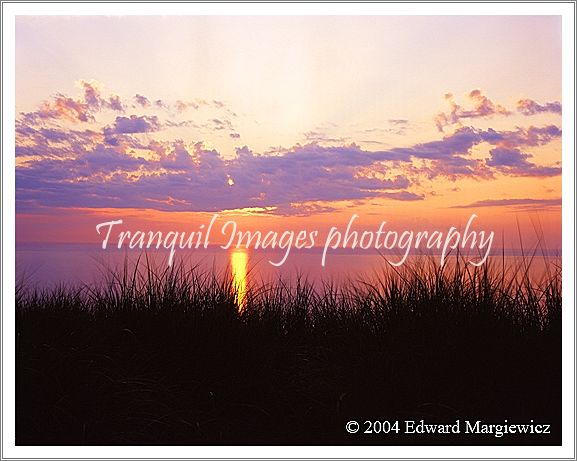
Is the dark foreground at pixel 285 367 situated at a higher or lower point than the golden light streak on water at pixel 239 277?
lower

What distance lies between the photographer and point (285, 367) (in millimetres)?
4500

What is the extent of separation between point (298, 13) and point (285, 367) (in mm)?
2187

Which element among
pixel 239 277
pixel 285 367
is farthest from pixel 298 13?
pixel 285 367

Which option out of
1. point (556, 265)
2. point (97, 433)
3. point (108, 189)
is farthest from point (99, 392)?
point (556, 265)

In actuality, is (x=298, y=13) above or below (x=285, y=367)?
above

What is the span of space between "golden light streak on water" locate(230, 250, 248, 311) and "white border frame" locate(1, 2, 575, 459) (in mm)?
1018

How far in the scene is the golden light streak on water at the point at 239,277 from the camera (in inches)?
184

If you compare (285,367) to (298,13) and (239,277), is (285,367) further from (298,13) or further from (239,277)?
(298,13)

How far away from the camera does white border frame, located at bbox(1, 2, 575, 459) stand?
162 inches

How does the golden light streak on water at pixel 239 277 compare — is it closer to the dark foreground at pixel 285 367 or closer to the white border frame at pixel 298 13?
the dark foreground at pixel 285 367

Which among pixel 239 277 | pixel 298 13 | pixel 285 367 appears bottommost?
pixel 285 367

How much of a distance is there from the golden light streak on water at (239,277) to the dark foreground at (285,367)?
61 millimetres

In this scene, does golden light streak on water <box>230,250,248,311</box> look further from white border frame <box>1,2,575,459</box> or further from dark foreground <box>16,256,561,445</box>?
white border frame <box>1,2,575,459</box>

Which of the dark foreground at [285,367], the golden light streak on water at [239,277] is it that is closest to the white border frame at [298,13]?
the dark foreground at [285,367]
